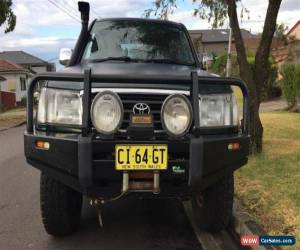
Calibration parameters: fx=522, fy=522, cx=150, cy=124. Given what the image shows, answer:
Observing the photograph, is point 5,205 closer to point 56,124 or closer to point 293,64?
point 56,124

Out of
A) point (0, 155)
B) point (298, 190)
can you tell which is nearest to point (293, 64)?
point (0, 155)

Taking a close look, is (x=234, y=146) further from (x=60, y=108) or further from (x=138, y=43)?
(x=138, y=43)

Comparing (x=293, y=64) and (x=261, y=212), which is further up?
(x=293, y=64)

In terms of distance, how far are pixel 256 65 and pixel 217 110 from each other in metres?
4.49

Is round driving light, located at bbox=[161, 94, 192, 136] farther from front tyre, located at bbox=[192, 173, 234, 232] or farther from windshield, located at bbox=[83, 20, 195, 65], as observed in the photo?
windshield, located at bbox=[83, 20, 195, 65]

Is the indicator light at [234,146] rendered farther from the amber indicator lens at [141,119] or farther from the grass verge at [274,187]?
the grass verge at [274,187]

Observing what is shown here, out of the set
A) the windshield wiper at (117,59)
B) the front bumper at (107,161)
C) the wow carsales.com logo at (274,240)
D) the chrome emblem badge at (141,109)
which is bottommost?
the wow carsales.com logo at (274,240)

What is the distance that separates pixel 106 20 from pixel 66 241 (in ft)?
8.94

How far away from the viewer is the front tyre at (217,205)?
4848mm

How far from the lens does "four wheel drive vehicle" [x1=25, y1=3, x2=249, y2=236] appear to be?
3996mm

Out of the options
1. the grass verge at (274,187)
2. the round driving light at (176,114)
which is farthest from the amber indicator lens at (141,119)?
the grass verge at (274,187)

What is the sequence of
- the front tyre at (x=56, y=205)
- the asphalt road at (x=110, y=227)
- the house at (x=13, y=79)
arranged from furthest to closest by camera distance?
1. the house at (x=13, y=79)
2. the asphalt road at (x=110, y=227)
3. the front tyre at (x=56, y=205)

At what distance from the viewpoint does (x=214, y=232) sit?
5.12m

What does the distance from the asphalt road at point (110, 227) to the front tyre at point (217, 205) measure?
0.72ft
